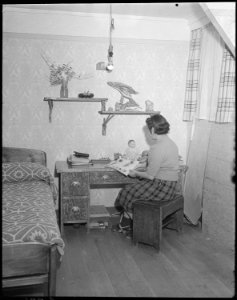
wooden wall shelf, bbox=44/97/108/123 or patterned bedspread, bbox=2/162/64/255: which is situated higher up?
wooden wall shelf, bbox=44/97/108/123

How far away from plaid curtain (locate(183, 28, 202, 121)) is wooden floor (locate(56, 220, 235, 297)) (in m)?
1.70

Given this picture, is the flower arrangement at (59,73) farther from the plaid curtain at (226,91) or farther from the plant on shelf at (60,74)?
the plaid curtain at (226,91)

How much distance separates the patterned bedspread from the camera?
8.23 feet

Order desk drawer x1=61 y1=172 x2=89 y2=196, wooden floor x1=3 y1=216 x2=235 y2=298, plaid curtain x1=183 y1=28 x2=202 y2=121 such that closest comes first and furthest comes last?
1. wooden floor x1=3 y1=216 x2=235 y2=298
2. desk drawer x1=61 y1=172 x2=89 y2=196
3. plaid curtain x1=183 y1=28 x2=202 y2=121

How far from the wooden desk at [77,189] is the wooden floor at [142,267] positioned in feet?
0.69

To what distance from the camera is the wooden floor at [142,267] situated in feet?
9.41

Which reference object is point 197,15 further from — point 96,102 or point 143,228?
point 143,228

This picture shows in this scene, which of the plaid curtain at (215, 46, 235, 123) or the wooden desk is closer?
the plaid curtain at (215, 46, 235, 123)

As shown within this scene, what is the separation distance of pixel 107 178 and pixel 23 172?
1005 mm

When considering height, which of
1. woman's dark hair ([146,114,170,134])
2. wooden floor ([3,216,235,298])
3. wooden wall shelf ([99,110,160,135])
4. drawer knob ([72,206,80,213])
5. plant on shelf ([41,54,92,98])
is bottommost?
wooden floor ([3,216,235,298])

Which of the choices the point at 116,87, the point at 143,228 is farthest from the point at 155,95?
the point at 143,228

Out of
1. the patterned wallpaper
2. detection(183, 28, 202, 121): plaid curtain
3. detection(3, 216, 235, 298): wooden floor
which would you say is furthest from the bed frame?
detection(183, 28, 202, 121): plaid curtain

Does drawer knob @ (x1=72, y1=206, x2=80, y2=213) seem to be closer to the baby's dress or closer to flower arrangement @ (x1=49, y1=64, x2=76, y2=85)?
the baby's dress

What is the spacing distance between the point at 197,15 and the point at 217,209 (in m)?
2.49
